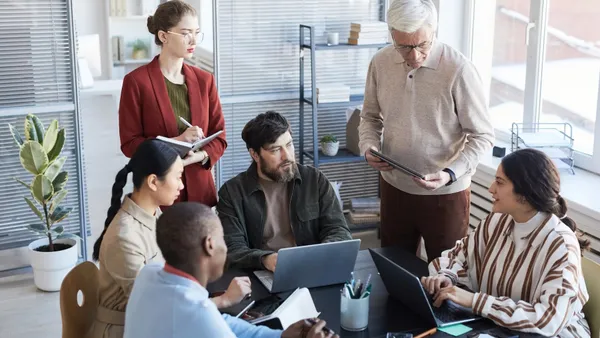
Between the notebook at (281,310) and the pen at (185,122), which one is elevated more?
the pen at (185,122)

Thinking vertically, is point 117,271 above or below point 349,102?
below

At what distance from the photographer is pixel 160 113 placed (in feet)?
11.0

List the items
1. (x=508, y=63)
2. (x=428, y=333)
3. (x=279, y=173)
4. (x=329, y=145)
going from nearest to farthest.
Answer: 1. (x=428, y=333)
2. (x=279, y=173)
3. (x=508, y=63)
4. (x=329, y=145)

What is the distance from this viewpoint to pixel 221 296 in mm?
→ 2346

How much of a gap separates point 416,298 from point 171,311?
79cm

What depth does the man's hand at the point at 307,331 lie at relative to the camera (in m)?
1.97

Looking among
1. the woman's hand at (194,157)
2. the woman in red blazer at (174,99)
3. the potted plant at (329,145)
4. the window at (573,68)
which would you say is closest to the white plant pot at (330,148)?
the potted plant at (329,145)

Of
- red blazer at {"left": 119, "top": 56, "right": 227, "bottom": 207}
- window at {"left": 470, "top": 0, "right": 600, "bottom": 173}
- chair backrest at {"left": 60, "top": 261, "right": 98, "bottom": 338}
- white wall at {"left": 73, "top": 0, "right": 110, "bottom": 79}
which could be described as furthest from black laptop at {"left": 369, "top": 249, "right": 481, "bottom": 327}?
white wall at {"left": 73, "top": 0, "right": 110, "bottom": 79}

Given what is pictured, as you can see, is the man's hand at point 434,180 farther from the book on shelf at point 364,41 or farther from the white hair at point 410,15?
the book on shelf at point 364,41

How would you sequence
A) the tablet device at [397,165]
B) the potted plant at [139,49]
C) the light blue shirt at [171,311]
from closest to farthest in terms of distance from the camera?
1. the light blue shirt at [171,311]
2. the tablet device at [397,165]
3. the potted plant at [139,49]

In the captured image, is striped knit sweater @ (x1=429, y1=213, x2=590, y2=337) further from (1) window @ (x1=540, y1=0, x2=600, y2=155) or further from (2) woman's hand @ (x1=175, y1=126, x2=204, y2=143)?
(1) window @ (x1=540, y1=0, x2=600, y2=155)

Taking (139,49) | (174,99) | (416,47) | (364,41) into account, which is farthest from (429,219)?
(139,49)

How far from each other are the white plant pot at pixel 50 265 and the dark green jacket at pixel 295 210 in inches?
65.0

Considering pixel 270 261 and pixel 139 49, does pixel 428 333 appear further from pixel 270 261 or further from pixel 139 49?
pixel 139 49
